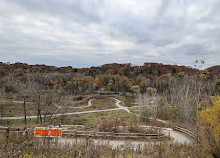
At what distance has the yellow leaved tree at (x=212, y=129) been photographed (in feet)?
25.5

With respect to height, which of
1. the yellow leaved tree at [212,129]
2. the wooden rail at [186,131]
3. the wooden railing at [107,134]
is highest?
the yellow leaved tree at [212,129]

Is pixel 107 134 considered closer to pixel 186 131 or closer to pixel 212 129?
pixel 212 129

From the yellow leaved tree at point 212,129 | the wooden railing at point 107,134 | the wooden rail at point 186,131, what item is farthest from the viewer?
the wooden rail at point 186,131

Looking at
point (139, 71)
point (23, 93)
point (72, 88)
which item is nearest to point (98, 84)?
point (72, 88)

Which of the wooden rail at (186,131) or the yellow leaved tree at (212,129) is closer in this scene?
the yellow leaved tree at (212,129)

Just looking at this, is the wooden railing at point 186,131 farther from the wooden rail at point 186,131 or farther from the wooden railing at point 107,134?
the wooden railing at point 107,134

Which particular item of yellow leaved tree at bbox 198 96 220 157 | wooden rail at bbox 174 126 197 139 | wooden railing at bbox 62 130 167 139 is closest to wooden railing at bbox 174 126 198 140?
wooden rail at bbox 174 126 197 139

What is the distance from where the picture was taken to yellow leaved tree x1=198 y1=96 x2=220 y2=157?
778 cm

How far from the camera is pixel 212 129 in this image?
8.38 m

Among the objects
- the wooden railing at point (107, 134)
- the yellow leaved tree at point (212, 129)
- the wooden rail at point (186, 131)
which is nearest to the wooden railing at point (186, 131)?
the wooden rail at point (186, 131)

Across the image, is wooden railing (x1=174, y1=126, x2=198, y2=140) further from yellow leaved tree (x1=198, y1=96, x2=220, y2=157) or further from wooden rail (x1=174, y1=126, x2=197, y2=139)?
yellow leaved tree (x1=198, y1=96, x2=220, y2=157)

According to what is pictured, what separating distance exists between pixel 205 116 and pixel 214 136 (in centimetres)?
131

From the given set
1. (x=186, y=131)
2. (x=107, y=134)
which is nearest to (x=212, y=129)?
(x=186, y=131)

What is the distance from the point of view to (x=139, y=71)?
71.5 meters
